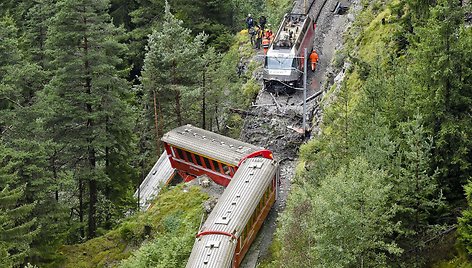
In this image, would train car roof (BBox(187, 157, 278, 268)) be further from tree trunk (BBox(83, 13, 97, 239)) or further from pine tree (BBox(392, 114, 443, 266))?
tree trunk (BBox(83, 13, 97, 239))

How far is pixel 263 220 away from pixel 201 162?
5.53 meters

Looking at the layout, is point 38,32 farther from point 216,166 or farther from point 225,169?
point 225,169

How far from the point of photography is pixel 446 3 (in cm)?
1961

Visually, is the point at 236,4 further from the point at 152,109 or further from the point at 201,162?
the point at 201,162

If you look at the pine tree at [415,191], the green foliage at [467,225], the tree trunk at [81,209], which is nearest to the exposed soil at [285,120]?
the tree trunk at [81,209]

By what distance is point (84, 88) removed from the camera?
31.8 meters

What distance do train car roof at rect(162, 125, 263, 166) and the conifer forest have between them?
212 cm

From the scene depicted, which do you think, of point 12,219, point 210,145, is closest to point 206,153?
point 210,145

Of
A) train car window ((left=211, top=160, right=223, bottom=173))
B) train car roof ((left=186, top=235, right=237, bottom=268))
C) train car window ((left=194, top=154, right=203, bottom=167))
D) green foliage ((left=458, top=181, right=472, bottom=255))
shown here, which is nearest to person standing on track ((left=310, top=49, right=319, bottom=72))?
train car window ((left=194, top=154, right=203, bottom=167))

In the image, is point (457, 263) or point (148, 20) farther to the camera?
point (148, 20)

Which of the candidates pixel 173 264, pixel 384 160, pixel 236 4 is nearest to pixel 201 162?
pixel 173 264

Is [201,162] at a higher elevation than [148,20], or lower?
lower

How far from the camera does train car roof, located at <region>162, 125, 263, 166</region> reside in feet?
104

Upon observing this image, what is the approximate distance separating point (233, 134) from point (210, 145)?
26.3ft
